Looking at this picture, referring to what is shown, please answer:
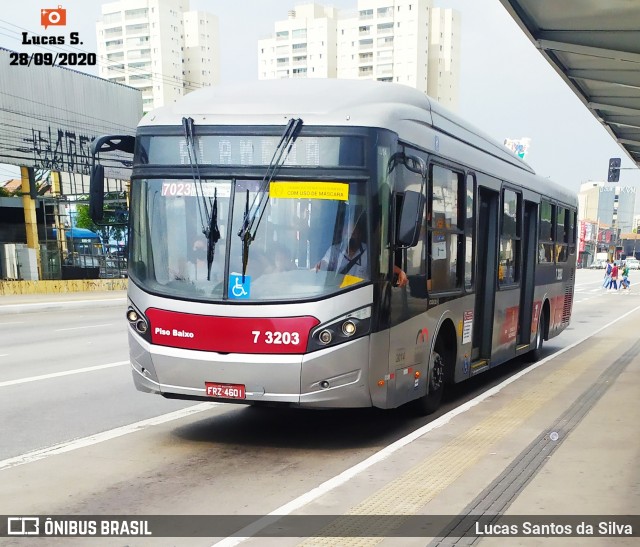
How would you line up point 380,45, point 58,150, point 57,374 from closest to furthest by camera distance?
point 57,374 < point 58,150 < point 380,45

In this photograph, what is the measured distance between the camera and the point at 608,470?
6.17 meters

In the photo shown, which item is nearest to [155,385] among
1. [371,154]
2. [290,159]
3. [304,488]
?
[304,488]

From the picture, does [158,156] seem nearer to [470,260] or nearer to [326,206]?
[326,206]

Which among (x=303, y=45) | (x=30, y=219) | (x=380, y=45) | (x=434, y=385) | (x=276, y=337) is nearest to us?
(x=276, y=337)

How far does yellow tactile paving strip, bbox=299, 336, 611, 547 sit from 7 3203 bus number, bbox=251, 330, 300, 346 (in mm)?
1457

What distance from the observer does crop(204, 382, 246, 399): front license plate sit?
6.71m

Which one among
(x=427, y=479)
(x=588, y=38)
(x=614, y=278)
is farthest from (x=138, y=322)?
(x=614, y=278)

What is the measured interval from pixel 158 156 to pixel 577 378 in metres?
7.40

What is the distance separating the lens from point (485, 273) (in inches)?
419

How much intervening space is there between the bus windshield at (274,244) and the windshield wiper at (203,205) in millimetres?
10

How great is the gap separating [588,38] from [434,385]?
16.7ft

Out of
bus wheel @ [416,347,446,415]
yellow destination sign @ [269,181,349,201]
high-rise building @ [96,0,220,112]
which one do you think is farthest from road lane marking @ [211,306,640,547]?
high-rise building @ [96,0,220,112]

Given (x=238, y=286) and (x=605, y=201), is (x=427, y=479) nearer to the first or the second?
(x=238, y=286)

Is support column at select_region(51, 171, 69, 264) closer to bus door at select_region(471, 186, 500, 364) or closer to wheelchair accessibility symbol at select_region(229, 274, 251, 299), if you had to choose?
bus door at select_region(471, 186, 500, 364)
